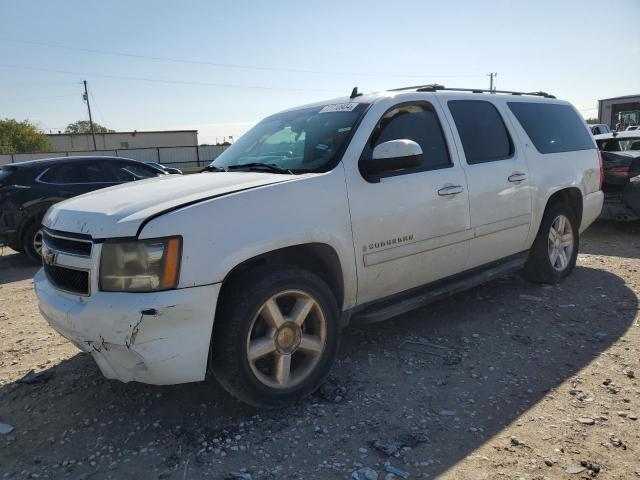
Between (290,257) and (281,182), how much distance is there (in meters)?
0.49

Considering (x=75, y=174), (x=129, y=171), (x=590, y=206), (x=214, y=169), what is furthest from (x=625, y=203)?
(x=75, y=174)

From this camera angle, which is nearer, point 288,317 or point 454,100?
point 288,317

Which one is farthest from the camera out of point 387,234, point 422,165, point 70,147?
point 70,147

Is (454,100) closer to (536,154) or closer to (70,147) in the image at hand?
(536,154)

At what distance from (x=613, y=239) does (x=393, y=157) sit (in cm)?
605

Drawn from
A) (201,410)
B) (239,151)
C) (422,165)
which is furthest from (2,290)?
(422,165)

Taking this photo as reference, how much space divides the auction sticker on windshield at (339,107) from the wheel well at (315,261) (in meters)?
1.13

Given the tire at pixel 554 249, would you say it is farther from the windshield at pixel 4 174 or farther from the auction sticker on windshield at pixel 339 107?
the windshield at pixel 4 174

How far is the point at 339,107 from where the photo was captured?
3762 millimetres

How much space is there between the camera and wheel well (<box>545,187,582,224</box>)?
5094 millimetres

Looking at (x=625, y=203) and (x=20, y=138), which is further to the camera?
(x=20, y=138)

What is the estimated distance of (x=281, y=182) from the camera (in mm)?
2967

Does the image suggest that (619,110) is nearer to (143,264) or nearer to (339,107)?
(339,107)

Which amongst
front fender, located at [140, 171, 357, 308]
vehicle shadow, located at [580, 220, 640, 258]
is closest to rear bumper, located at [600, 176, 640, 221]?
vehicle shadow, located at [580, 220, 640, 258]
